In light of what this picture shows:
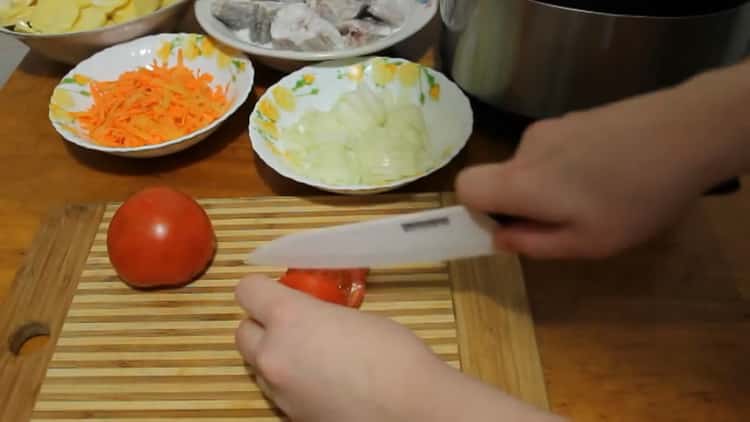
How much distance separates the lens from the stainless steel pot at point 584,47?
0.67 metres

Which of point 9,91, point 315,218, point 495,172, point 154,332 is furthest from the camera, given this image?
point 9,91

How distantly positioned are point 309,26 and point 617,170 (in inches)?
25.1

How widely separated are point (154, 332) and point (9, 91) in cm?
57

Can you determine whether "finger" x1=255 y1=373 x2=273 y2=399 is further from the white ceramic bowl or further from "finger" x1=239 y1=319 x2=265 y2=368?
the white ceramic bowl

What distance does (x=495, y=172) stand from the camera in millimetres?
448

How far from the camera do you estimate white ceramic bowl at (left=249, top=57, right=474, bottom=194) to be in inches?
31.3

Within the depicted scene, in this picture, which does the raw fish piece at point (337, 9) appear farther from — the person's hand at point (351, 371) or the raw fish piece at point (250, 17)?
the person's hand at point (351, 371)

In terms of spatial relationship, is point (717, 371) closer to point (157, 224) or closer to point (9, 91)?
point (157, 224)

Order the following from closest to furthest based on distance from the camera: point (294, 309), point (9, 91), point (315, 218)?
1. point (294, 309)
2. point (315, 218)
3. point (9, 91)

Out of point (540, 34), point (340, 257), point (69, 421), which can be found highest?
point (540, 34)

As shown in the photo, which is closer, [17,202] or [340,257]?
[340,257]

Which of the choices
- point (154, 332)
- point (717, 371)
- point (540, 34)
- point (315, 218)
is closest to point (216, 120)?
point (315, 218)

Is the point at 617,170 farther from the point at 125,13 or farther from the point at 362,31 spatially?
the point at 125,13

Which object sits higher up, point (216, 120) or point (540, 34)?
point (540, 34)
